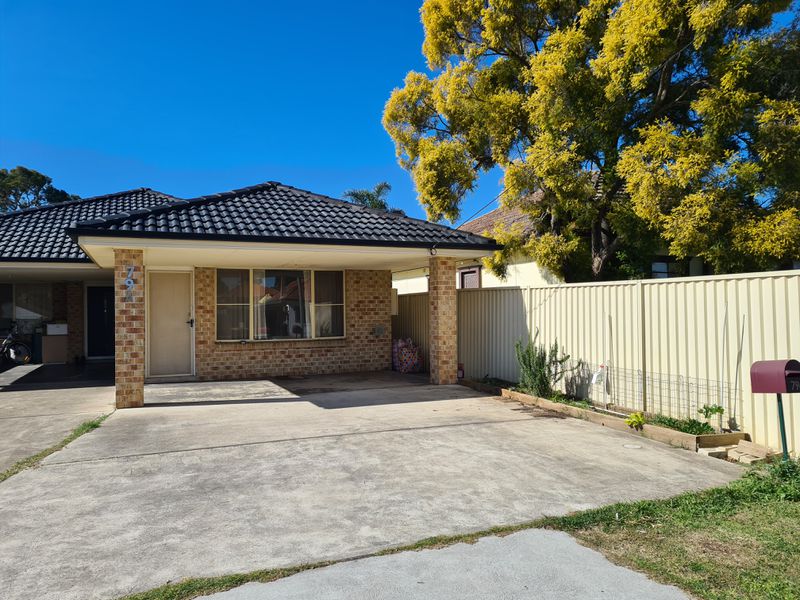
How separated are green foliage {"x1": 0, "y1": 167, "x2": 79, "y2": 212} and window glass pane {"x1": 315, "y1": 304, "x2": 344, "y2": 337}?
3259 cm

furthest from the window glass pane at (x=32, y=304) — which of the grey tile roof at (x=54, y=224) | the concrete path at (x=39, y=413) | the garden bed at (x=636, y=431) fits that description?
the garden bed at (x=636, y=431)

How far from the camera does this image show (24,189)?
3875 centimetres

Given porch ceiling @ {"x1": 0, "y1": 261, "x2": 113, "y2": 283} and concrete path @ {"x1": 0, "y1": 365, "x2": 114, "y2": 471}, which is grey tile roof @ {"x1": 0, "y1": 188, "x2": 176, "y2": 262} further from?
concrete path @ {"x1": 0, "y1": 365, "x2": 114, "y2": 471}

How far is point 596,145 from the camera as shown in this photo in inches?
407

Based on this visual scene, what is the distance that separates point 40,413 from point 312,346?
5.94 metres

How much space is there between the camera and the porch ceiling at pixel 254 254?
28.9 ft

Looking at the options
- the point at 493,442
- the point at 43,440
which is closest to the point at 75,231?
the point at 43,440

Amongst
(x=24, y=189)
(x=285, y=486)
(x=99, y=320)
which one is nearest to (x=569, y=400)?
(x=285, y=486)

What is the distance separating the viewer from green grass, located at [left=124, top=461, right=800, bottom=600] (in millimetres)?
3205

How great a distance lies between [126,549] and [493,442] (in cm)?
411

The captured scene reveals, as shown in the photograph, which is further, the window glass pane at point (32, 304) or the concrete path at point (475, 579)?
the window glass pane at point (32, 304)

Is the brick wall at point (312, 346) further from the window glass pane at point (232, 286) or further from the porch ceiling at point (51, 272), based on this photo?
the porch ceiling at point (51, 272)

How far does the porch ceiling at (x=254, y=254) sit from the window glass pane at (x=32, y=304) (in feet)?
18.8

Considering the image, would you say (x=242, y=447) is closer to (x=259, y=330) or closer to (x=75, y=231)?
(x=75, y=231)
